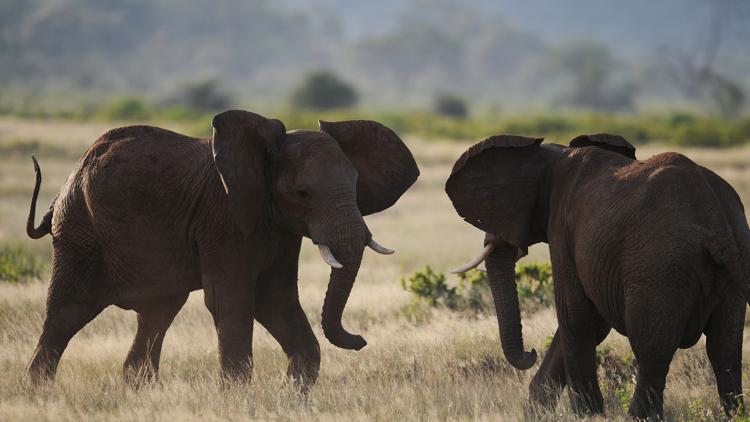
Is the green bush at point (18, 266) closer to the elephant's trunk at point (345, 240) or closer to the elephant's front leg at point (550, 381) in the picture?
the elephant's trunk at point (345, 240)

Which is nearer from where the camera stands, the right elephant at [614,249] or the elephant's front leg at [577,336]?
the right elephant at [614,249]

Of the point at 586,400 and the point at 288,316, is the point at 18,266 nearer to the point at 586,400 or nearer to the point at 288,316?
the point at 288,316

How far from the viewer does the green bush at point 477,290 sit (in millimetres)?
11492

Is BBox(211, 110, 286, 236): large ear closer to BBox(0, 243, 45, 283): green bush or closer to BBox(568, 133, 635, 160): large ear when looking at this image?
BBox(568, 133, 635, 160): large ear

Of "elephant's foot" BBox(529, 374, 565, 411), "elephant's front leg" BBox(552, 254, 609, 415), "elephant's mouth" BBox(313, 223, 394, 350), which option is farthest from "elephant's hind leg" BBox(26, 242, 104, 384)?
"elephant's front leg" BBox(552, 254, 609, 415)

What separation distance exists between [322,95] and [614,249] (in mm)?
68078

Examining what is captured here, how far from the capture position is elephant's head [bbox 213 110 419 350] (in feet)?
24.0

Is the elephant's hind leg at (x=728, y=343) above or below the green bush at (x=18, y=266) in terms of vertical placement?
below

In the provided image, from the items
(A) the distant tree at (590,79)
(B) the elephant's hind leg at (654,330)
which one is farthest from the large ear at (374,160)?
(A) the distant tree at (590,79)

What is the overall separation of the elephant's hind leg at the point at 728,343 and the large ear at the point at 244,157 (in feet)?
9.92

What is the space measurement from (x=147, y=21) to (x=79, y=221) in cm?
17623

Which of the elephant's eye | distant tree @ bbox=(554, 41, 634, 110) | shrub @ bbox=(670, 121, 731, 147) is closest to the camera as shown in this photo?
the elephant's eye

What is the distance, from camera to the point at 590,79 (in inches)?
5148

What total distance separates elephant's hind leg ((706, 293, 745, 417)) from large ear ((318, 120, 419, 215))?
2.53 m
